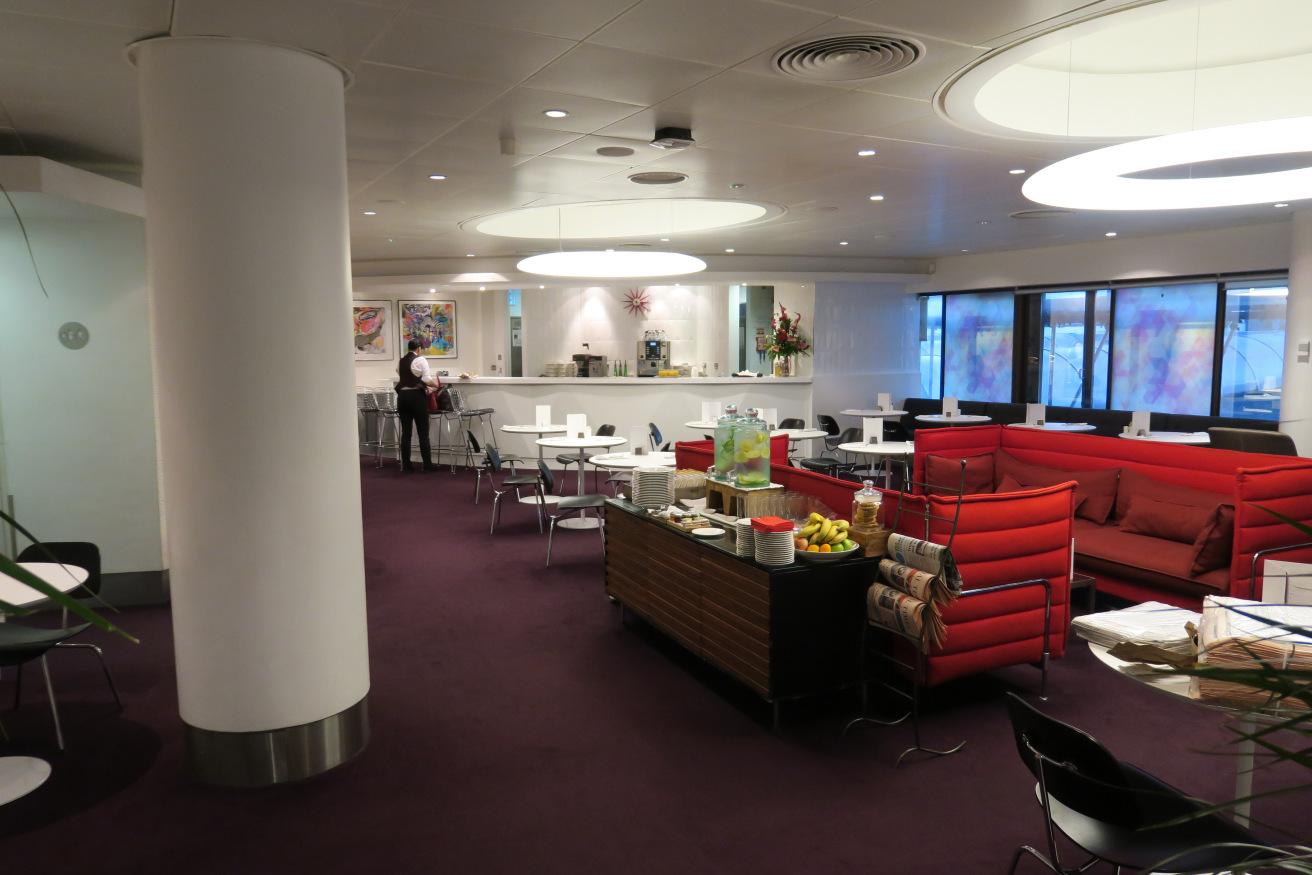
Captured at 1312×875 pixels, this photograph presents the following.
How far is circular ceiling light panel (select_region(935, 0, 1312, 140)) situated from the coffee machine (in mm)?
9521

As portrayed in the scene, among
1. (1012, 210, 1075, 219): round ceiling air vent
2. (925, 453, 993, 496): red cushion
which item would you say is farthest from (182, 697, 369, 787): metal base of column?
(1012, 210, 1075, 219): round ceiling air vent

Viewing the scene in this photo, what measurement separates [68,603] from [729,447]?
4.28 meters

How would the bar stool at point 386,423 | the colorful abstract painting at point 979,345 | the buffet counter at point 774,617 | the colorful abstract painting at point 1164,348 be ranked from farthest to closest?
the bar stool at point 386,423 → the colorful abstract painting at point 979,345 → the colorful abstract painting at point 1164,348 → the buffet counter at point 774,617

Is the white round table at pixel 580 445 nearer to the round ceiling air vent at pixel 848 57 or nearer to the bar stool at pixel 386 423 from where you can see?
the round ceiling air vent at pixel 848 57

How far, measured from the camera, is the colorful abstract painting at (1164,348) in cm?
1045

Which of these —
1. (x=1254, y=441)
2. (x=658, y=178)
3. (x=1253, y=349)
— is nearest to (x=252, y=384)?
(x=658, y=178)

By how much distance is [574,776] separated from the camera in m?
3.71

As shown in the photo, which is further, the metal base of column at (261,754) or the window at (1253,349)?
the window at (1253,349)

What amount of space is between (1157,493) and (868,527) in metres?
2.90

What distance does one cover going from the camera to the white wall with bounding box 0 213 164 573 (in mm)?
5773

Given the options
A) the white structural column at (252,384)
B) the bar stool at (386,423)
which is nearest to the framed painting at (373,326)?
the bar stool at (386,423)

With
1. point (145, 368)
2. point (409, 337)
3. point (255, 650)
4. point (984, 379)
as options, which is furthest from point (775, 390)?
point (255, 650)

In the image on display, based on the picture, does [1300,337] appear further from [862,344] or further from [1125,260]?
[862,344]

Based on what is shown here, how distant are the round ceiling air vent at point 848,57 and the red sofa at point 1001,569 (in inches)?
78.3
